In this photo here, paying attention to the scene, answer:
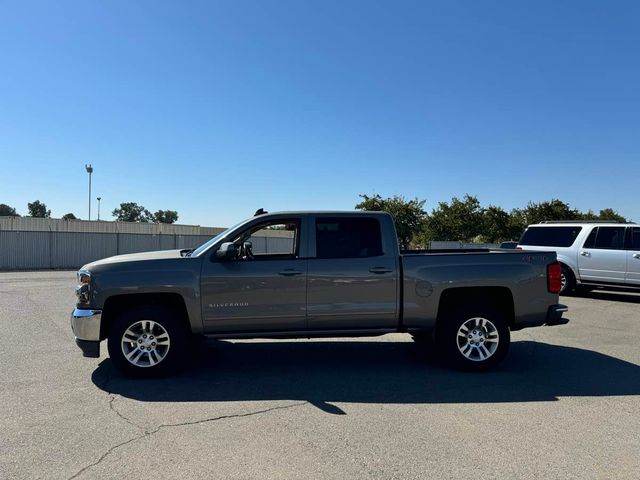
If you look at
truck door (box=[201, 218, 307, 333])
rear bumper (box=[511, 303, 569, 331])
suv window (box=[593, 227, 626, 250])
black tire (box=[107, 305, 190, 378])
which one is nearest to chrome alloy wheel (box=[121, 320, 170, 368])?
black tire (box=[107, 305, 190, 378])

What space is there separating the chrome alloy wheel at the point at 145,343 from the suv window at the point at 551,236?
11307 millimetres

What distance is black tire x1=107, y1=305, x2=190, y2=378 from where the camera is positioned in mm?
5629

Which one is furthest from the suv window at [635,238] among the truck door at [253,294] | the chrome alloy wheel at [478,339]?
the truck door at [253,294]

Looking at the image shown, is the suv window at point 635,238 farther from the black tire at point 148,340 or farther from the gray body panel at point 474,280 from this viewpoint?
the black tire at point 148,340

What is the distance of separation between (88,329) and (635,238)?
12467 millimetres

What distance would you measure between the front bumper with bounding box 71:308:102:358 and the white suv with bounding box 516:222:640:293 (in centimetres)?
1170

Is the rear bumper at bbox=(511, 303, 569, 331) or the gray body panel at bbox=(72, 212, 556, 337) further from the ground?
the gray body panel at bbox=(72, 212, 556, 337)

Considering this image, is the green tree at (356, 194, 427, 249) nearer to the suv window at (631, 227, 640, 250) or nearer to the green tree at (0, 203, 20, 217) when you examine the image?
the suv window at (631, 227, 640, 250)

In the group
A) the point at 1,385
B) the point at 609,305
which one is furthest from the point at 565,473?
the point at 609,305

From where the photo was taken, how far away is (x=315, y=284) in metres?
5.86

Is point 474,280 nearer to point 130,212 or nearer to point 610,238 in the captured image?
point 610,238

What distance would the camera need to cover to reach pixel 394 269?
597cm

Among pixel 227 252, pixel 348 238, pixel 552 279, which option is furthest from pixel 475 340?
pixel 227 252

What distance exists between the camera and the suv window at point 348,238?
6.05 meters
